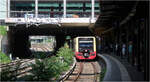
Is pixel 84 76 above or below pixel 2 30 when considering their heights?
below

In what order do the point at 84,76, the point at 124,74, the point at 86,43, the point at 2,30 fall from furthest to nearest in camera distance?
the point at 2,30, the point at 86,43, the point at 84,76, the point at 124,74

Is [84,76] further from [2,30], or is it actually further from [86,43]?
[2,30]

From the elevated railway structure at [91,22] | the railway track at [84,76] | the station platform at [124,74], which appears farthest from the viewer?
the railway track at [84,76]

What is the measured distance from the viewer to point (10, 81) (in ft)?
37.5

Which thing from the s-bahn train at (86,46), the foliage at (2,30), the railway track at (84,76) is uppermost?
the foliage at (2,30)

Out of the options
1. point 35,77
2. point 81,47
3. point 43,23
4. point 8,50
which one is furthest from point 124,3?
point 8,50

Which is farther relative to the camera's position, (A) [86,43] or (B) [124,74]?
(A) [86,43]

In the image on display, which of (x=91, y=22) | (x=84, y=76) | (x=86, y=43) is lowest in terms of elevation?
(x=84, y=76)

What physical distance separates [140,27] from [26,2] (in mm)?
40726

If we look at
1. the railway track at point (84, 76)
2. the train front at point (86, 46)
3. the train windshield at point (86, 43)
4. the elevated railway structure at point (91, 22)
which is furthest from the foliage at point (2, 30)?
the railway track at point (84, 76)

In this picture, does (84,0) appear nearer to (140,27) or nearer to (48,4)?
(48,4)

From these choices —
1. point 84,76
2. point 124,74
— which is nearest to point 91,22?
point 84,76

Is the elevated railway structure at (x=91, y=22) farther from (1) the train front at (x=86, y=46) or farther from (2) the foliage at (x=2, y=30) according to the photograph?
(1) the train front at (x=86, y=46)

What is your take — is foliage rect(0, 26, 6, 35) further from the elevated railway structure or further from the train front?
the train front
